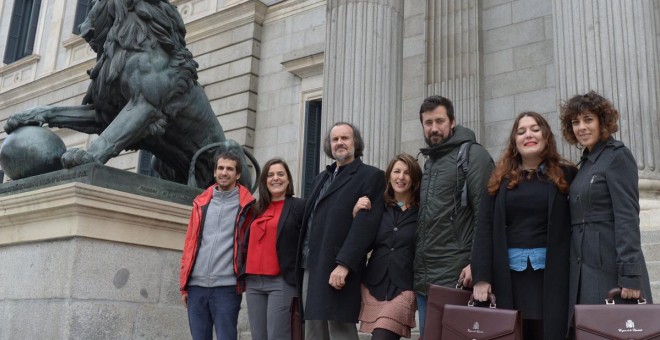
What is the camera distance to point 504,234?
3.31 m

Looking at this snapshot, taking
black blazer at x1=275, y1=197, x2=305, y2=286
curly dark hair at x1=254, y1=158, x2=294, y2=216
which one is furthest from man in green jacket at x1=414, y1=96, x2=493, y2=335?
curly dark hair at x1=254, y1=158, x2=294, y2=216

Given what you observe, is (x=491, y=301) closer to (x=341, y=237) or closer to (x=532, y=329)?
(x=532, y=329)

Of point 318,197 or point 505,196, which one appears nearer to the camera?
point 505,196

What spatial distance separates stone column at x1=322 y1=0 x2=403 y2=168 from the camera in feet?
30.3

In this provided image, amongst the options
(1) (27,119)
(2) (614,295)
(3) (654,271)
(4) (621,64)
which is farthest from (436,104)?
(4) (621,64)

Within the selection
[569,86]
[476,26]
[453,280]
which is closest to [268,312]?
[453,280]

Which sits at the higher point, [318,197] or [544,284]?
[318,197]

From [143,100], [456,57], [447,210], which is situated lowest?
[447,210]

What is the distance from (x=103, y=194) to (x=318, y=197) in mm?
2053

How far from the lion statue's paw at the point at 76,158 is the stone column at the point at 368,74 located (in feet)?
14.5

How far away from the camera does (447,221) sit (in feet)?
12.0

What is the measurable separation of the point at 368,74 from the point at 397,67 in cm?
57

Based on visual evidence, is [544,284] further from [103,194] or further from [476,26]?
[476,26]

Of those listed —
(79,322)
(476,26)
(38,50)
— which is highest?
(38,50)
